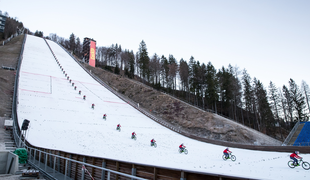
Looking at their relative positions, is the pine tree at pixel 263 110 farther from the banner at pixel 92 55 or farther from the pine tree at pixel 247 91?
the banner at pixel 92 55

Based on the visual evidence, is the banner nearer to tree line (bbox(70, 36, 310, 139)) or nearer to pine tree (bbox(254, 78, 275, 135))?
tree line (bbox(70, 36, 310, 139))

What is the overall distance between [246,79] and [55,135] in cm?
4774

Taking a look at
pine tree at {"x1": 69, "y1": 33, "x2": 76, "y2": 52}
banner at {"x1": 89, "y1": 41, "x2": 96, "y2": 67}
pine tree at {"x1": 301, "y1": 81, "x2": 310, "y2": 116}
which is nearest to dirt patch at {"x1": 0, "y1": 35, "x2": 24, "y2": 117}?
banner at {"x1": 89, "y1": 41, "x2": 96, "y2": 67}

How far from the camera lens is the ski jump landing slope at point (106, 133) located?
11.9 metres

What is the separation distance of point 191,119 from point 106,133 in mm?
17856

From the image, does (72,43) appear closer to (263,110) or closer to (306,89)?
(263,110)

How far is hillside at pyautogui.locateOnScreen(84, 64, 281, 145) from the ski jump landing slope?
621 centimetres

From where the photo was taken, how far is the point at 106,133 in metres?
19.5

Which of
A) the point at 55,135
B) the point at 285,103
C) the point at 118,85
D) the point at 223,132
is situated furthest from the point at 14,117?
the point at 285,103

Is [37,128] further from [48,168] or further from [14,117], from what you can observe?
[48,168]

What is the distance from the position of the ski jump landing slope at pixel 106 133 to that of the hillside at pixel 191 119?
6.21m

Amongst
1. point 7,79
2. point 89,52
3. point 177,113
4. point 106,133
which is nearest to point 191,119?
point 177,113

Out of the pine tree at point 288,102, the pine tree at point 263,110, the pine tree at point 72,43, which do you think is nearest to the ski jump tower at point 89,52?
the pine tree at point 72,43

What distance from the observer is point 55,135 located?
16.5 metres
